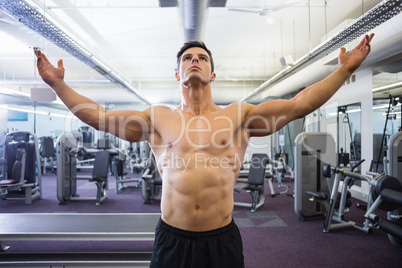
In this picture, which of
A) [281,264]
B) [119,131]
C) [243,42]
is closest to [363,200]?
[281,264]

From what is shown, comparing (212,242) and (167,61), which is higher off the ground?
(167,61)

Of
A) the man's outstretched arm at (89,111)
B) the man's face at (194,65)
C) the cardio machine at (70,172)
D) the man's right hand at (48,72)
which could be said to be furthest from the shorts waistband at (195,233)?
the cardio machine at (70,172)

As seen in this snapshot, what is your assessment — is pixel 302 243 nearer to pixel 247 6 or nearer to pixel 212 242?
pixel 212 242

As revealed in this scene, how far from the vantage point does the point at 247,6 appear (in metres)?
3.85

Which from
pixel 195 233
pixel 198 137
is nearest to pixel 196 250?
pixel 195 233

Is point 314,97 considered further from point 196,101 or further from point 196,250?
point 196,250

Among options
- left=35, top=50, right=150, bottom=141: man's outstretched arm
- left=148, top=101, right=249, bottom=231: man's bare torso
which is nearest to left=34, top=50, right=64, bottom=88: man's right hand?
left=35, top=50, right=150, bottom=141: man's outstretched arm

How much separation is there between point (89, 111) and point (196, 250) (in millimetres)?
778

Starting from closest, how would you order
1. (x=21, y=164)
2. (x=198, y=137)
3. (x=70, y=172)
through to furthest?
(x=198, y=137) → (x=21, y=164) → (x=70, y=172)

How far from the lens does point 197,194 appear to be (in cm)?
116

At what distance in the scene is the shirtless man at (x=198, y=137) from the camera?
113 centimetres

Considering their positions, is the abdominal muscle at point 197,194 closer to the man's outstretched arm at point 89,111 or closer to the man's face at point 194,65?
the man's outstretched arm at point 89,111

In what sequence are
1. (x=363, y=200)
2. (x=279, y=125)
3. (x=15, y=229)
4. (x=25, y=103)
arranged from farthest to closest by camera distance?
(x=25, y=103) < (x=363, y=200) < (x=15, y=229) < (x=279, y=125)

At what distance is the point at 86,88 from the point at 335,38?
7.90 meters
